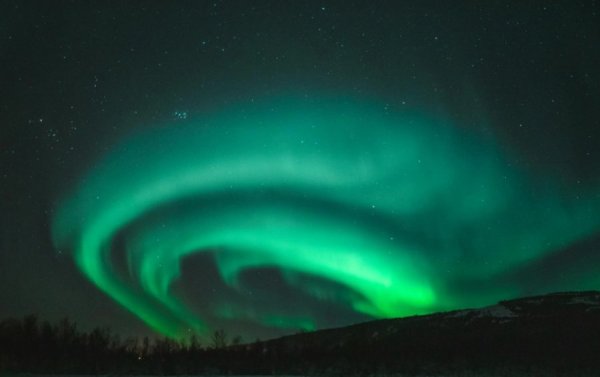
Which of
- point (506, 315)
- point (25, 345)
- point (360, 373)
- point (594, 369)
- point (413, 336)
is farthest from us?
point (506, 315)

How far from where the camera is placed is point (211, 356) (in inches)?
1145

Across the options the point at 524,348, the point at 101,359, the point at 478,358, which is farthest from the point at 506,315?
the point at 101,359

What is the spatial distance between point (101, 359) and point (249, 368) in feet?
20.4

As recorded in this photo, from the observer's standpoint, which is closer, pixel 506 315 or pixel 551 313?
pixel 551 313

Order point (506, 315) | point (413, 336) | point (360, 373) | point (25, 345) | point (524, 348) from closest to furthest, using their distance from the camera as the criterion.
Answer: point (360, 373), point (25, 345), point (524, 348), point (413, 336), point (506, 315)

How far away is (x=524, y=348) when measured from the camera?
38500mm

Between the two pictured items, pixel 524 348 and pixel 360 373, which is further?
pixel 524 348

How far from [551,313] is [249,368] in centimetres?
5254

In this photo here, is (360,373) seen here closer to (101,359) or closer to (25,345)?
(101,359)

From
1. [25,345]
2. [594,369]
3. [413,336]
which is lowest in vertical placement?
[594,369]

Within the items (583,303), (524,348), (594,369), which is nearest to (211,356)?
(594,369)

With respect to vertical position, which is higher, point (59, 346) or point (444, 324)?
point (444, 324)

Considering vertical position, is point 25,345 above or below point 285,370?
above

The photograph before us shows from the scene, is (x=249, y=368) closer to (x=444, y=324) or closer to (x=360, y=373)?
(x=360, y=373)
